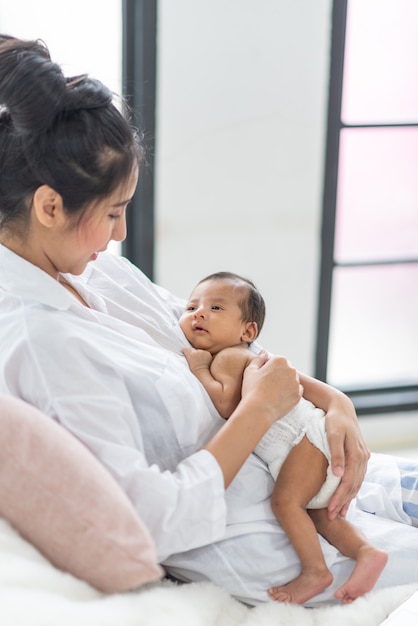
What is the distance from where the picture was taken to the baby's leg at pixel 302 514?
156cm

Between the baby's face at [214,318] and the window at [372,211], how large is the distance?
1.18m

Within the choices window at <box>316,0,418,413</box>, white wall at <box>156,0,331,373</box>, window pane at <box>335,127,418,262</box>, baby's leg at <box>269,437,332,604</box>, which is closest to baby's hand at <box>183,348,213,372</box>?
baby's leg at <box>269,437,332,604</box>

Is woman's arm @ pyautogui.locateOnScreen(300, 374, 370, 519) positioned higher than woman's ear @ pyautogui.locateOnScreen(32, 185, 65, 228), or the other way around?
woman's ear @ pyautogui.locateOnScreen(32, 185, 65, 228)

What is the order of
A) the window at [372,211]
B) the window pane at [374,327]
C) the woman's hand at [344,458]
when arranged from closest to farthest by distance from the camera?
1. the woman's hand at [344,458]
2. the window at [372,211]
3. the window pane at [374,327]

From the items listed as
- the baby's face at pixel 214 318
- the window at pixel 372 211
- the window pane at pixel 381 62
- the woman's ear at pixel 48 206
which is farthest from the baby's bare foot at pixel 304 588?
the window pane at pixel 381 62

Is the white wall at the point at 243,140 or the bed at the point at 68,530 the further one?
the white wall at the point at 243,140

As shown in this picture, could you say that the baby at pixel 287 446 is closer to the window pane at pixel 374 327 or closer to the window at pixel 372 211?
the window at pixel 372 211

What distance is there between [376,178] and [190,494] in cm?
209

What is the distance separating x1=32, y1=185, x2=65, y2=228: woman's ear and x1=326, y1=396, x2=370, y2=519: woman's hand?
0.65m

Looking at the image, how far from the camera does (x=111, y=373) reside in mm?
1479

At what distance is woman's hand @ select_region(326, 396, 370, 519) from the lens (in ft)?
5.40

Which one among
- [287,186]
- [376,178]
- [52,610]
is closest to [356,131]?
[376,178]

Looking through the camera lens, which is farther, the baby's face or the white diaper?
the baby's face

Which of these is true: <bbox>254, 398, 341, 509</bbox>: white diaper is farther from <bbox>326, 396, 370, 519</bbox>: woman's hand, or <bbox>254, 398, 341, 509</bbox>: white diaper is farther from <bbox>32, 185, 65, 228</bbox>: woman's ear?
<bbox>32, 185, 65, 228</bbox>: woman's ear
